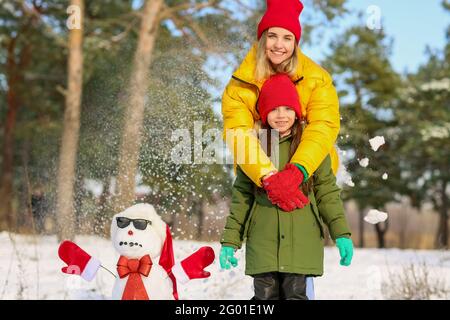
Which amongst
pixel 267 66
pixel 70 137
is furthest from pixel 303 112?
pixel 70 137

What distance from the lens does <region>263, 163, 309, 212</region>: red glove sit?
266 cm

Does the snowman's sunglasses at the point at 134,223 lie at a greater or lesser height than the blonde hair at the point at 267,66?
lesser

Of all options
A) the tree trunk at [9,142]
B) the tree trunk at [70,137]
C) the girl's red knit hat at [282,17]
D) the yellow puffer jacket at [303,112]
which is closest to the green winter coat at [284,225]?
the yellow puffer jacket at [303,112]

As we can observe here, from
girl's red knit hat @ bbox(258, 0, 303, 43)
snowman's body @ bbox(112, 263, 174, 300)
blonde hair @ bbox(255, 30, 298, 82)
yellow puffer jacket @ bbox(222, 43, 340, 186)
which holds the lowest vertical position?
snowman's body @ bbox(112, 263, 174, 300)

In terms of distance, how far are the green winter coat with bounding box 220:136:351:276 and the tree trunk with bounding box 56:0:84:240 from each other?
6212 mm

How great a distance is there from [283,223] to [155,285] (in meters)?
1.04

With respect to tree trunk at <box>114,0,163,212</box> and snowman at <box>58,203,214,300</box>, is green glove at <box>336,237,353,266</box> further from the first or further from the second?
tree trunk at <box>114,0,163,212</box>

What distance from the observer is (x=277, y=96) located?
2.80 metres

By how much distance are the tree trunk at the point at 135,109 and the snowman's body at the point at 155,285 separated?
7.51ft

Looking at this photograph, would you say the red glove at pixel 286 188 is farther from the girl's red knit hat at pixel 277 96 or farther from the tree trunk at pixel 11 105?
the tree trunk at pixel 11 105

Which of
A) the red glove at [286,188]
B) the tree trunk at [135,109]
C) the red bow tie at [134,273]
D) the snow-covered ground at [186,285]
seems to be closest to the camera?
the red glove at [286,188]

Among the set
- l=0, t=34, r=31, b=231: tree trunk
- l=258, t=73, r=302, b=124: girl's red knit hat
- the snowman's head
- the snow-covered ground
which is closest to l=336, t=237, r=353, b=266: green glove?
l=258, t=73, r=302, b=124: girl's red knit hat

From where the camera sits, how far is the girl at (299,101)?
2721mm

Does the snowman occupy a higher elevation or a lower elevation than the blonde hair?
lower
